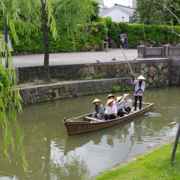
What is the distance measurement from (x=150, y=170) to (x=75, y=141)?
177 inches

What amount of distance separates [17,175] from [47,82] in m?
9.18

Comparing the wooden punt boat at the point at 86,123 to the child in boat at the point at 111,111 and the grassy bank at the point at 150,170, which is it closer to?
the child in boat at the point at 111,111

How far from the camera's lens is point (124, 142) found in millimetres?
10547

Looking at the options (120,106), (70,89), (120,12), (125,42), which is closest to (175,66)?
(70,89)

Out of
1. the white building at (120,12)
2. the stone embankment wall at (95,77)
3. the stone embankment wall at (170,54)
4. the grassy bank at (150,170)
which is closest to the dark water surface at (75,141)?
the stone embankment wall at (95,77)

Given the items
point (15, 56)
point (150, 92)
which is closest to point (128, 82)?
point (150, 92)

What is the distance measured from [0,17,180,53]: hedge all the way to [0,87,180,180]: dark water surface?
4.99 metres

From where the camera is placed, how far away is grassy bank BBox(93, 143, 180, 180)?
6.08 m

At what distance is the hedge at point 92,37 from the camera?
23.1 m

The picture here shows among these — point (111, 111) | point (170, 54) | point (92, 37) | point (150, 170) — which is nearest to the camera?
point (150, 170)

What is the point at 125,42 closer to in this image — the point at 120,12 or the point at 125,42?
the point at 125,42

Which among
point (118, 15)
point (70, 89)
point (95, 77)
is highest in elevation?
point (118, 15)

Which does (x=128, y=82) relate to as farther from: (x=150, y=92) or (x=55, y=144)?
(x=55, y=144)

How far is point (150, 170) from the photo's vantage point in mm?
6391
